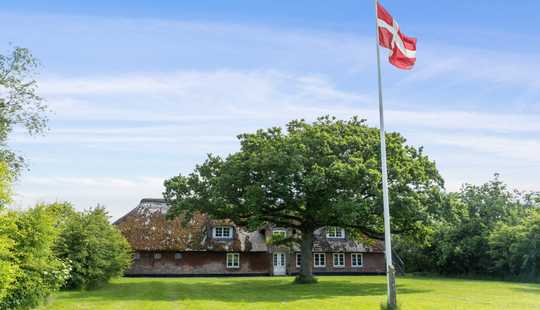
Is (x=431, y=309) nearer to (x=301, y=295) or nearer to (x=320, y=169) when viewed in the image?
(x=301, y=295)

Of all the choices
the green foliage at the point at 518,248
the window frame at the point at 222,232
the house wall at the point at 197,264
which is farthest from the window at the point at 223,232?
the green foliage at the point at 518,248

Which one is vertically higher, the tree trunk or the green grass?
the tree trunk

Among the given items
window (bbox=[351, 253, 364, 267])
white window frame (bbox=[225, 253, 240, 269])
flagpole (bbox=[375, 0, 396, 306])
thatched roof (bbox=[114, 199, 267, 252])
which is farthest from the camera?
window (bbox=[351, 253, 364, 267])

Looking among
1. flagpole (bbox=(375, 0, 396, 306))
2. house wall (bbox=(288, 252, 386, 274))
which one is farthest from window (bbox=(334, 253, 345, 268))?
flagpole (bbox=(375, 0, 396, 306))

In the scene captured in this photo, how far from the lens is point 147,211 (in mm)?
48562

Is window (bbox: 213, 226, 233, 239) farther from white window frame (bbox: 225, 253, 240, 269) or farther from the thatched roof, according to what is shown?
white window frame (bbox: 225, 253, 240, 269)

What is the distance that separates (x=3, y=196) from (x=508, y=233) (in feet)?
130

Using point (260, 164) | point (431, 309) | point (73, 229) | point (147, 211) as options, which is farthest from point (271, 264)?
point (431, 309)

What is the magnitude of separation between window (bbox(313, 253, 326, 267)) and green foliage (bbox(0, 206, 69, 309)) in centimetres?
3415

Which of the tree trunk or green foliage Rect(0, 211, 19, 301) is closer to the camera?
green foliage Rect(0, 211, 19, 301)

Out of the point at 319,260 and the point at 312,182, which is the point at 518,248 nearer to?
the point at 319,260

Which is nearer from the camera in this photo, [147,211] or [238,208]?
[238,208]

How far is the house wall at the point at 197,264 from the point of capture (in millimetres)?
46094

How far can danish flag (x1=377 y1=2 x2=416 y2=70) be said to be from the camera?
17.8 meters
